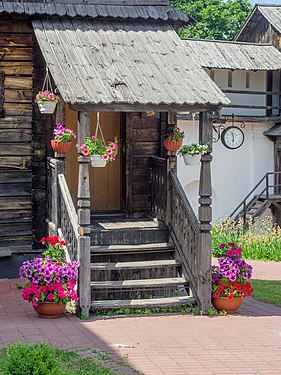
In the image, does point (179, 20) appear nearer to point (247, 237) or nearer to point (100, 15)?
point (100, 15)

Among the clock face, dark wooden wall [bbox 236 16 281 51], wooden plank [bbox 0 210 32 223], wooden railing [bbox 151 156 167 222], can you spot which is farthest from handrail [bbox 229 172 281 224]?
wooden plank [bbox 0 210 32 223]

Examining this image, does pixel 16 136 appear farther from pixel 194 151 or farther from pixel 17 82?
pixel 194 151

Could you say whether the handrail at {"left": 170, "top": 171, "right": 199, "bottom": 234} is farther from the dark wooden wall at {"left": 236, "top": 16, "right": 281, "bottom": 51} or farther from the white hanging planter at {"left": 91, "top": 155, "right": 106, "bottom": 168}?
the dark wooden wall at {"left": 236, "top": 16, "right": 281, "bottom": 51}

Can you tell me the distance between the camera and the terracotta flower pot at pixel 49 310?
32.6 ft

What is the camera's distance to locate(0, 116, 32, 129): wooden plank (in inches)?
492

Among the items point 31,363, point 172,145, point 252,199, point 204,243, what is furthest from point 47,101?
point 252,199

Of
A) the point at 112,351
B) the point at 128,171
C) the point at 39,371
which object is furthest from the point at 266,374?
the point at 128,171

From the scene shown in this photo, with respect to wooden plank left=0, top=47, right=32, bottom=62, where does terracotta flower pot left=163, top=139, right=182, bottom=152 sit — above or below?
below

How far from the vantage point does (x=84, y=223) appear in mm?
10141

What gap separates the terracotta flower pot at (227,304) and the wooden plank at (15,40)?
17.0 feet

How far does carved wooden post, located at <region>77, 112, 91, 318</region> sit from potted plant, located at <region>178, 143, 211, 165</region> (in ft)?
4.69

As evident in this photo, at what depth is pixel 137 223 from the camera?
1227cm

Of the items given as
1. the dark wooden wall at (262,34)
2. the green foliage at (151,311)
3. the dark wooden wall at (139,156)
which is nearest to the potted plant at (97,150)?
the green foliage at (151,311)

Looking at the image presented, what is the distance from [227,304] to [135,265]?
1.48m
